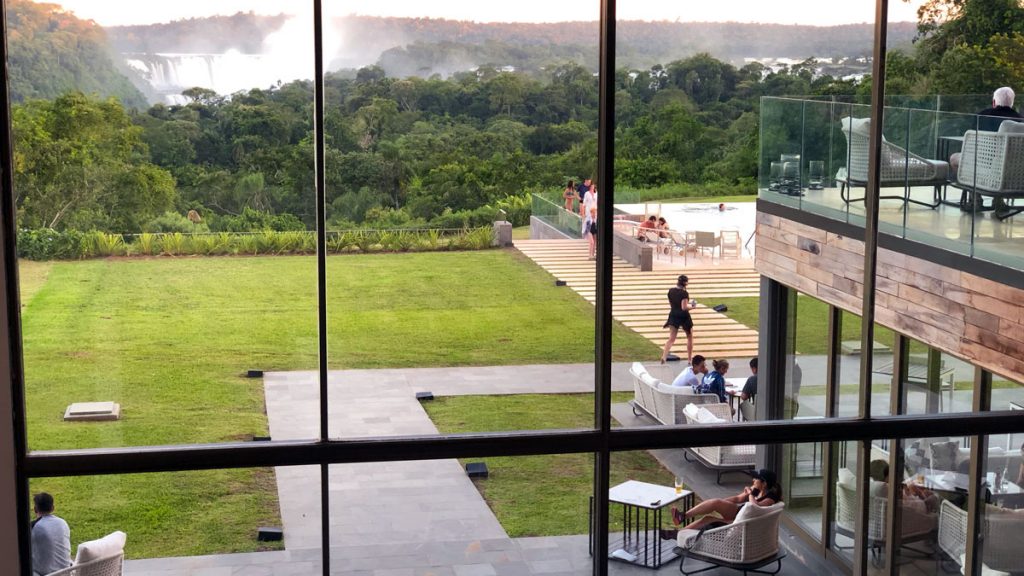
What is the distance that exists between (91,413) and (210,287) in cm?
64

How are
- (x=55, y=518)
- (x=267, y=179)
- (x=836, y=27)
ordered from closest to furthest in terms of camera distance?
(x=55, y=518) → (x=267, y=179) → (x=836, y=27)

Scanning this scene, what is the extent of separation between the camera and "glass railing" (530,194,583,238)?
466 cm

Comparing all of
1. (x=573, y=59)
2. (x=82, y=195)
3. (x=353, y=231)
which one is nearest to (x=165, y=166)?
(x=82, y=195)

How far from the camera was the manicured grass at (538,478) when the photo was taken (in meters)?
4.53

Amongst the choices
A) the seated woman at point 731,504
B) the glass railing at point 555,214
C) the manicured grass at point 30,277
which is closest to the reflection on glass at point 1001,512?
the seated woman at point 731,504

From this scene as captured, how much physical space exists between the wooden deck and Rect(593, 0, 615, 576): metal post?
0.66 ft

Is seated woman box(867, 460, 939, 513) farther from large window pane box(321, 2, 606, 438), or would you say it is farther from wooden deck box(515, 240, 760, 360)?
large window pane box(321, 2, 606, 438)

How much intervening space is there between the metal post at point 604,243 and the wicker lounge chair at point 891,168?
4.87ft

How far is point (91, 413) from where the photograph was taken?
435 cm

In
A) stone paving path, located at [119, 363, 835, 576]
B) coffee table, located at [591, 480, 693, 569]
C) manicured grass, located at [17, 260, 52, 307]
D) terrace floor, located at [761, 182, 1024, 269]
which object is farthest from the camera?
terrace floor, located at [761, 182, 1024, 269]

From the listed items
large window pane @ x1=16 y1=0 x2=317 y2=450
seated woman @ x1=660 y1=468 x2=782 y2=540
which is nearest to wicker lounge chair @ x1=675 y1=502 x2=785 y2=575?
seated woman @ x1=660 y1=468 x2=782 y2=540

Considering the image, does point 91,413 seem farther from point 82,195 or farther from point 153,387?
point 82,195

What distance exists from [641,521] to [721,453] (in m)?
0.46

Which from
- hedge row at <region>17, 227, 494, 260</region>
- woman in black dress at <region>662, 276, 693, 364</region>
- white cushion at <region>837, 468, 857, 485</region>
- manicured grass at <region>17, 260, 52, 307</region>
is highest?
hedge row at <region>17, 227, 494, 260</region>
